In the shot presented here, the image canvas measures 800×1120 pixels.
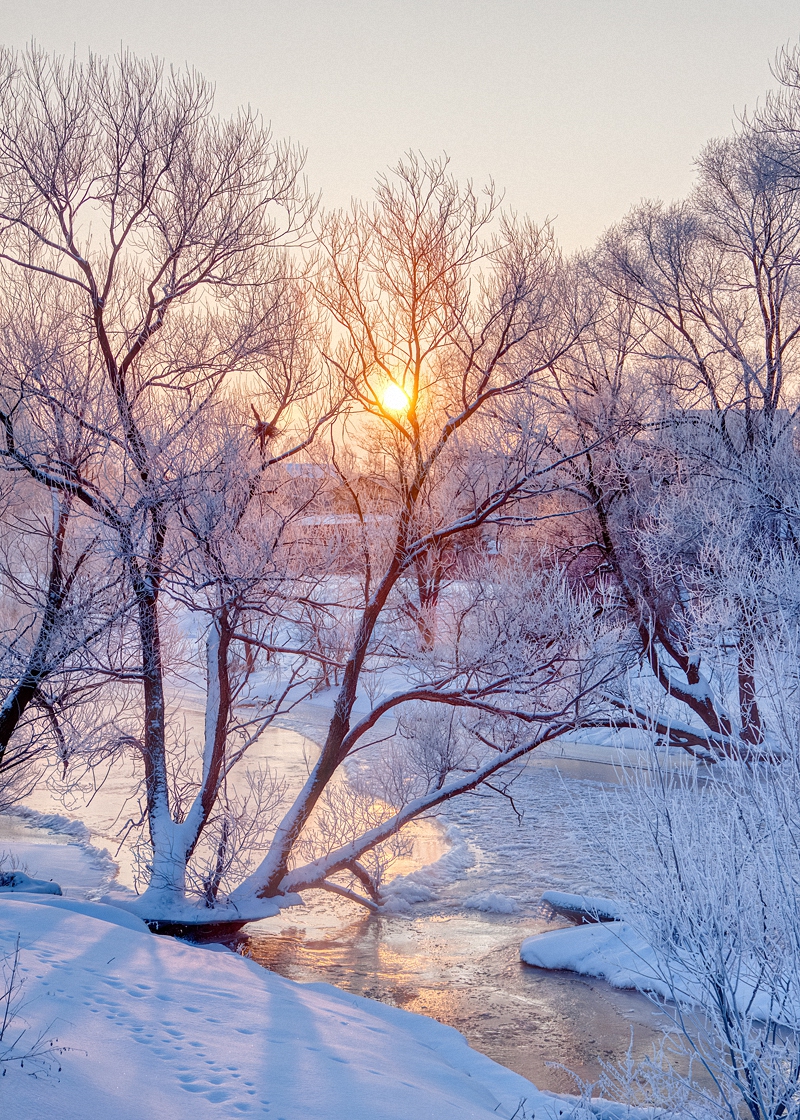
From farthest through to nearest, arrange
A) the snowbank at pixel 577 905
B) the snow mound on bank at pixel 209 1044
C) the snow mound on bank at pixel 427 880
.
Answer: the snow mound on bank at pixel 427 880 → the snowbank at pixel 577 905 → the snow mound on bank at pixel 209 1044

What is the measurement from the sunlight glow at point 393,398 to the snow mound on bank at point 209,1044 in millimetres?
6645

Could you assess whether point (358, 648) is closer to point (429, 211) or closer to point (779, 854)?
point (429, 211)

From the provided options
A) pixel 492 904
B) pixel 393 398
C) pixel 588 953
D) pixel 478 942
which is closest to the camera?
pixel 588 953

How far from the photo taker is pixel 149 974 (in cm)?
667

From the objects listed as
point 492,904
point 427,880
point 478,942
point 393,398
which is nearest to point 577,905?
point 492,904

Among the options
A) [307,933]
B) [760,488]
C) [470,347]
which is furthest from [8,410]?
[760,488]

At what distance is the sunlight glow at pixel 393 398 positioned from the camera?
37.9 ft

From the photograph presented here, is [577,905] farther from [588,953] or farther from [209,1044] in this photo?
[209,1044]

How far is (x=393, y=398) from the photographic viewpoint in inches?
459

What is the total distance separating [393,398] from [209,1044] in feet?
26.3

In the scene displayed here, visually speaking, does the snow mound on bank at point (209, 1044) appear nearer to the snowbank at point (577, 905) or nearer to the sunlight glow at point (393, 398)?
the snowbank at point (577, 905)

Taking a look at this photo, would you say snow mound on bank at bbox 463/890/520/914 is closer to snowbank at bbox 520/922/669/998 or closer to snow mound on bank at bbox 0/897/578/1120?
snowbank at bbox 520/922/669/998

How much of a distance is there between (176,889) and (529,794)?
9410mm

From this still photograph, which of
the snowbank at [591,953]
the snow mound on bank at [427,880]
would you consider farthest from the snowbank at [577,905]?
the snow mound on bank at [427,880]
